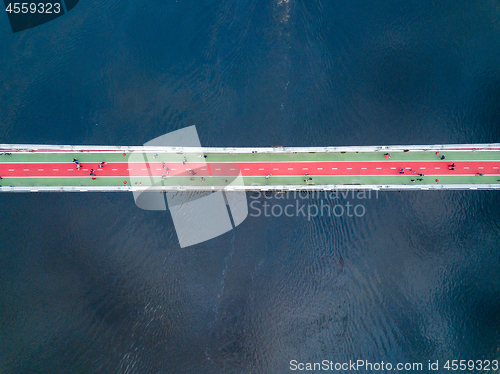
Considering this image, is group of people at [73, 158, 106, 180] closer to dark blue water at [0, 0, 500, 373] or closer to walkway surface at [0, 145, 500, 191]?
walkway surface at [0, 145, 500, 191]

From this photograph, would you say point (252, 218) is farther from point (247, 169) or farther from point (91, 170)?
point (91, 170)

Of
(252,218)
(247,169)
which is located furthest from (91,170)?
(252,218)

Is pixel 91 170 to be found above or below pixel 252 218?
above

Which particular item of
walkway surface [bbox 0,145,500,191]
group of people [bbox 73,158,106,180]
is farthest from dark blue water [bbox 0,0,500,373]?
group of people [bbox 73,158,106,180]

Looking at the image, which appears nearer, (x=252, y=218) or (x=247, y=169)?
(x=252, y=218)

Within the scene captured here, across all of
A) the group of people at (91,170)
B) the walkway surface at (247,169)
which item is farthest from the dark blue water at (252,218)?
the group of people at (91,170)
